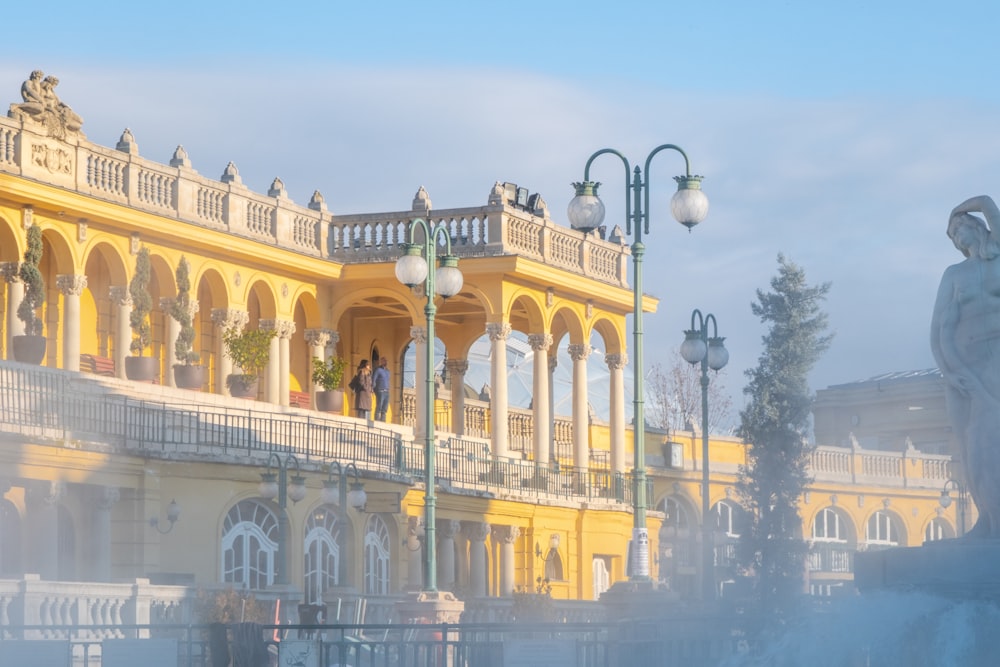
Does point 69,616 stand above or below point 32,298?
below

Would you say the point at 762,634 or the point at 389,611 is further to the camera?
the point at 389,611

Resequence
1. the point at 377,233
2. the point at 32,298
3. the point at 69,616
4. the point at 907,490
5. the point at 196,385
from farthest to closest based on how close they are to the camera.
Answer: the point at 907,490 < the point at 377,233 < the point at 196,385 < the point at 32,298 < the point at 69,616

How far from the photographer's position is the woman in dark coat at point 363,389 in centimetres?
4672

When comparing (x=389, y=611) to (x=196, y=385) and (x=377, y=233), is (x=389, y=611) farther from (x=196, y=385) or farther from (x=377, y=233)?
(x=377, y=233)

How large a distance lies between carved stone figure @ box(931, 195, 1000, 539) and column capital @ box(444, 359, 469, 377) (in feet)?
121

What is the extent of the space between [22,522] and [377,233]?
17.7 metres

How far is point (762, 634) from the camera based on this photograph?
1752 centimetres

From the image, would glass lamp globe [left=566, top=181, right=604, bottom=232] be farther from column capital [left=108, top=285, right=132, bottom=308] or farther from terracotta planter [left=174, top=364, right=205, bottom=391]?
column capital [left=108, top=285, right=132, bottom=308]

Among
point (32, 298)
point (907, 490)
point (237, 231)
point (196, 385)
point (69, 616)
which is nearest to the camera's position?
point (69, 616)

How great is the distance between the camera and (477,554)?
44.4 meters

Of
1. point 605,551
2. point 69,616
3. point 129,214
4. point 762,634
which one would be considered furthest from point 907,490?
point 762,634

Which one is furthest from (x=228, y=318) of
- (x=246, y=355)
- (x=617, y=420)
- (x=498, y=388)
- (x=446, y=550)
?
(x=617, y=420)

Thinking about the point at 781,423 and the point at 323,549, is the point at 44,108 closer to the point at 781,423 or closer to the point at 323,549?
the point at 323,549

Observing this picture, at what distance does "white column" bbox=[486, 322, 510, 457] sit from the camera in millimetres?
47812
